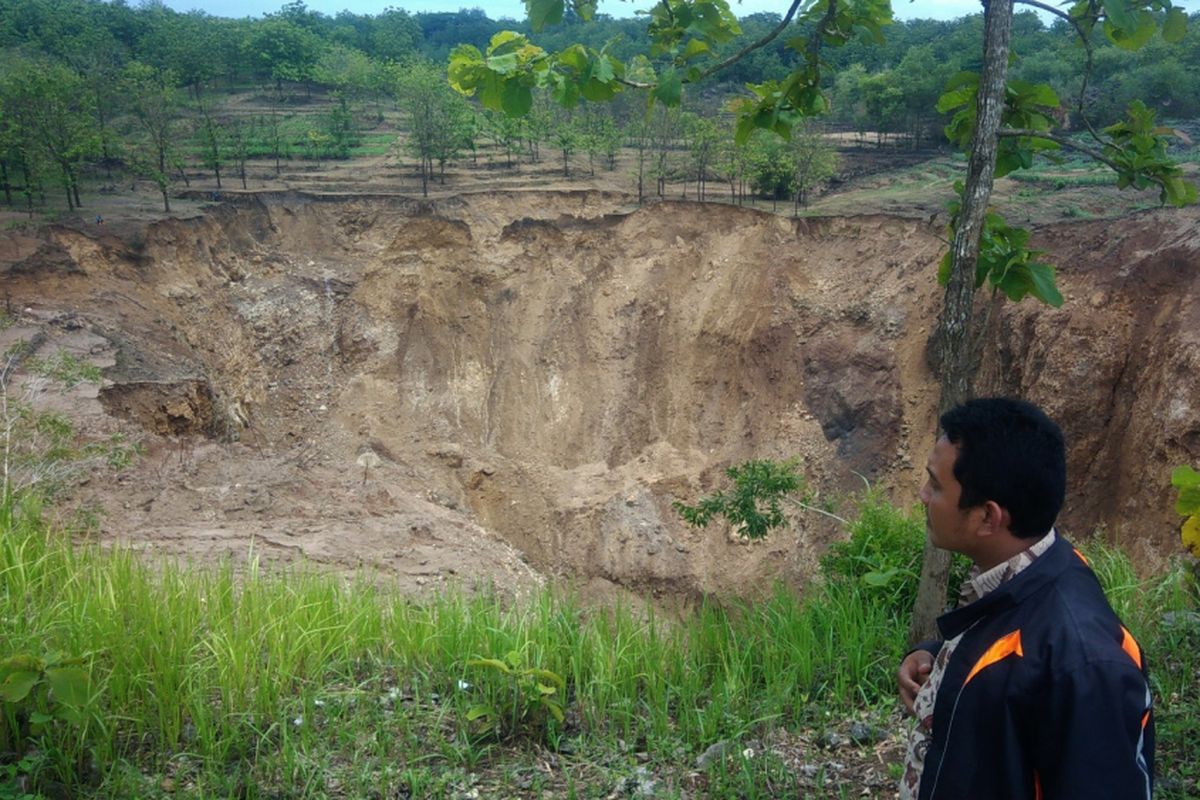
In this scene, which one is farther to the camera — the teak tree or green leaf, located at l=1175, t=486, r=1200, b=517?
green leaf, located at l=1175, t=486, r=1200, b=517

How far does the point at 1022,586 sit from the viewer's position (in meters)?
1.89

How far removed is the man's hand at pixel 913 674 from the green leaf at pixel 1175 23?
2.72 m

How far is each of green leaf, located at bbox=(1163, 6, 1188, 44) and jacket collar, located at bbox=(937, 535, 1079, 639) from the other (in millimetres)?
2581

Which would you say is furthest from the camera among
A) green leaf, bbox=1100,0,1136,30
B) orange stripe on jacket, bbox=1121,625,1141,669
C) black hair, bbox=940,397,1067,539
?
green leaf, bbox=1100,0,1136,30

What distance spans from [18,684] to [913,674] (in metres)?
2.76

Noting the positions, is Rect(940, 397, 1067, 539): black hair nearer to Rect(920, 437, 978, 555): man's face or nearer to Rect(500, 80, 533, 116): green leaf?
Rect(920, 437, 978, 555): man's face

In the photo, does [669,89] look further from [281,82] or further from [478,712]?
[281,82]

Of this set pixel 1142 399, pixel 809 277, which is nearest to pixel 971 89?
pixel 1142 399

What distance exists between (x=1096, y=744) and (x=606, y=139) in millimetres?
21303

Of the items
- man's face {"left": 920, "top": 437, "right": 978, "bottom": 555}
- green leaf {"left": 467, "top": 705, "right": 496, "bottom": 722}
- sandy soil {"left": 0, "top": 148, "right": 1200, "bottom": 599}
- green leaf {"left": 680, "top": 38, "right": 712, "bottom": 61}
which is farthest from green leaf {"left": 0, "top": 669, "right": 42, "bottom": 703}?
sandy soil {"left": 0, "top": 148, "right": 1200, "bottom": 599}

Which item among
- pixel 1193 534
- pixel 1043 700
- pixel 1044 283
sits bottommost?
pixel 1193 534

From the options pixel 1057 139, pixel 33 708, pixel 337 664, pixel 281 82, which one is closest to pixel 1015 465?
pixel 1057 139

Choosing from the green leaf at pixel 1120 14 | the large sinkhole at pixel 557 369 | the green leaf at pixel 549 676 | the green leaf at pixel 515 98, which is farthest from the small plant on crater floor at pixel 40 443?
the green leaf at pixel 1120 14

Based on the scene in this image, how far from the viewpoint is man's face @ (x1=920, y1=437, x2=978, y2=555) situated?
2.06 meters
